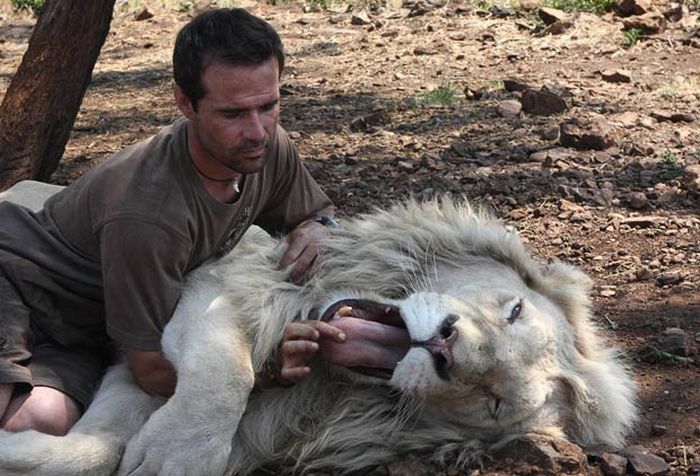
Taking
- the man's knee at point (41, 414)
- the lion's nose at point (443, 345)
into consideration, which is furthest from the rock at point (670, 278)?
the man's knee at point (41, 414)

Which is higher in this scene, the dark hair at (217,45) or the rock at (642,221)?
the dark hair at (217,45)

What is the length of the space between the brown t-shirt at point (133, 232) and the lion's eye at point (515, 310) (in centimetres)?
108

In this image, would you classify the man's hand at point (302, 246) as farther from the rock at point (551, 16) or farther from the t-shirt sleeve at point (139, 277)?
the rock at point (551, 16)

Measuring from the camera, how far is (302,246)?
4656 millimetres

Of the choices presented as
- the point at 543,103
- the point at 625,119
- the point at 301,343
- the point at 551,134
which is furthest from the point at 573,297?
the point at 543,103

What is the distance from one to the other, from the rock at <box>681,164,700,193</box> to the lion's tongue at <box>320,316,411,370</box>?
119 inches

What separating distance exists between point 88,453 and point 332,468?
2.82 ft

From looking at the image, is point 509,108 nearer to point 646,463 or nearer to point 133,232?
point 646,463

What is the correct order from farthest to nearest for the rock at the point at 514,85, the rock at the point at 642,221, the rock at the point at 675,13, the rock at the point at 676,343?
the rock at the point at 675,13 → the rock at the point at 514,85 → the rock at the point at 642,221 → the rock at the point at 676,343

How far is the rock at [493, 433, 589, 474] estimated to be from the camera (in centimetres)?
390

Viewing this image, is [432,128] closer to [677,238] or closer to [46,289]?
[677,238]

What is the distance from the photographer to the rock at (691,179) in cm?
649

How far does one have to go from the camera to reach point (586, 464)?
3965 mm

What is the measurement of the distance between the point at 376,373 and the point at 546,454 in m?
0.65
